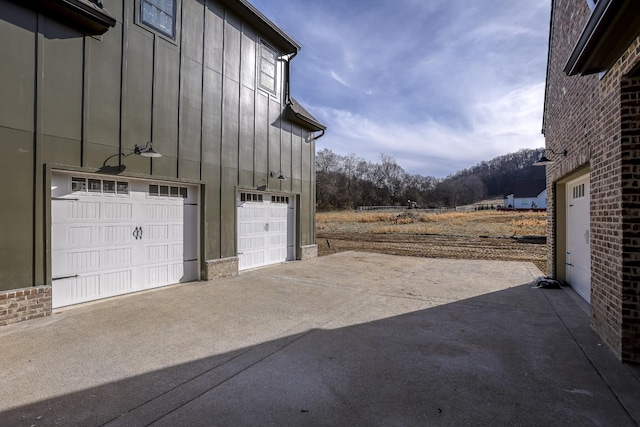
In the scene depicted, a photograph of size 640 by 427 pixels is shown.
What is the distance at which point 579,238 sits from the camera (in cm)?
655

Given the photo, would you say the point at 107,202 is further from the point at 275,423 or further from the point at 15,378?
the point at 275,423

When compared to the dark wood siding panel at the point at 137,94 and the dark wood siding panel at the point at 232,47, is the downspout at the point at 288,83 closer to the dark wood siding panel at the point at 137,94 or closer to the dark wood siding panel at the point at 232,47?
the dark wood siding panel at the point at 232,47

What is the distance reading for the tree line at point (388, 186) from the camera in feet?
239

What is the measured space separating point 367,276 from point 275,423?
21.1 ft

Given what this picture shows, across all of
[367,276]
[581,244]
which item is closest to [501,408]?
[581,244]

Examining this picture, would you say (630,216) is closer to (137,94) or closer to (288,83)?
(137,94)

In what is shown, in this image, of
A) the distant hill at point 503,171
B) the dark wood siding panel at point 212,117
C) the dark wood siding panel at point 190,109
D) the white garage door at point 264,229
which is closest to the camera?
the dark wood siding panel at point 190,109

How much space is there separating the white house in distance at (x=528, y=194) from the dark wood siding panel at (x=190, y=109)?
73392mm

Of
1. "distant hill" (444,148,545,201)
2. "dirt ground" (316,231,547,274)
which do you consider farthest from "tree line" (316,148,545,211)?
"dirt ground" (316,231,547,274)

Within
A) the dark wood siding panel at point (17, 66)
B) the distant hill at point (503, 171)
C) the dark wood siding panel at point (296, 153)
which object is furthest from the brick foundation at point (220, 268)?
the distant hill at point (503, 171)

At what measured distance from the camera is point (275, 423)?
8.54 feet

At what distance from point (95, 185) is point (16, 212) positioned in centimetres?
130

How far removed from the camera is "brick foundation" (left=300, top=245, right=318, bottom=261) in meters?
11.6

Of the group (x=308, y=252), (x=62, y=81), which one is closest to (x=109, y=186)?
(x=62, y=81)
